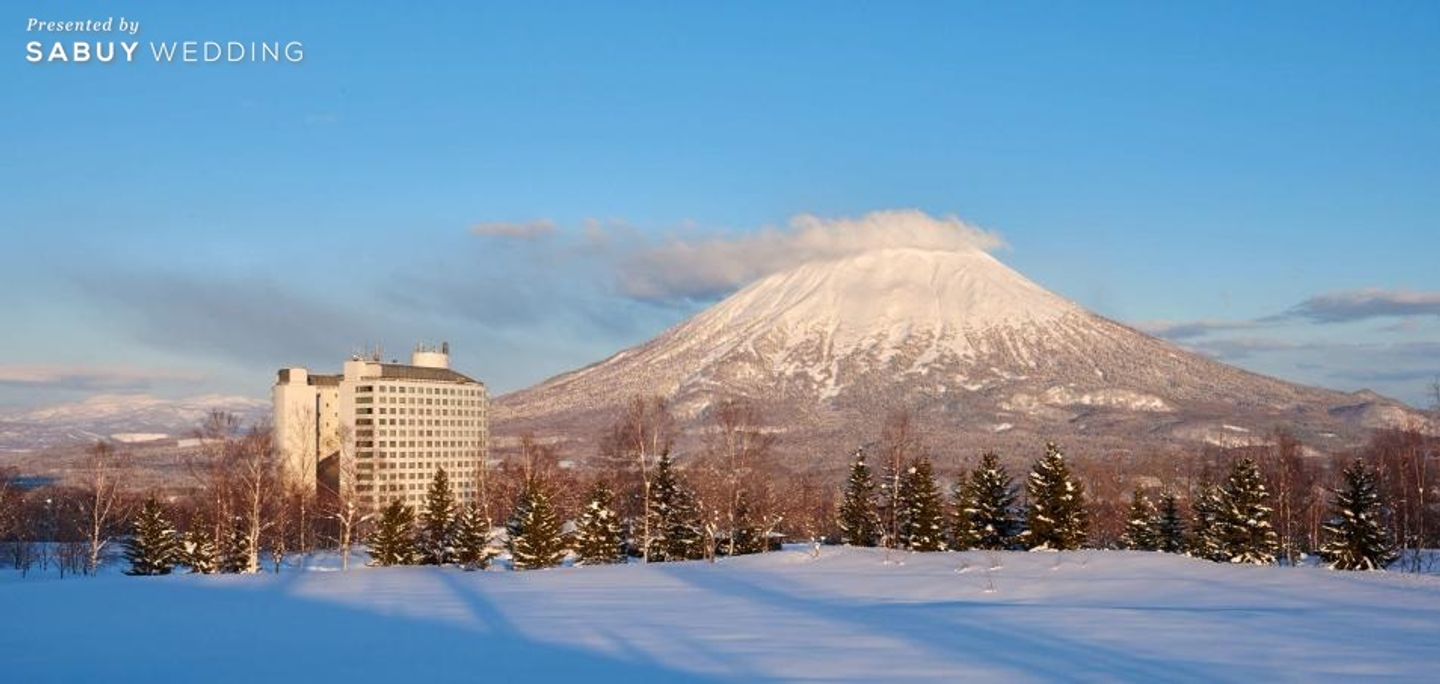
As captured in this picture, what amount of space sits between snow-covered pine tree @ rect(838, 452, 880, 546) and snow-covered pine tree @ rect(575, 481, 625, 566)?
31.8ft

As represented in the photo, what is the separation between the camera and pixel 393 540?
33.7 m

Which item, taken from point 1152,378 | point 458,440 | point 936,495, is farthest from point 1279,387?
point 936,495

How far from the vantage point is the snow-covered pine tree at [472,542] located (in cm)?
3441

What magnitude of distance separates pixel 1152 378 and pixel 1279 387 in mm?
29827

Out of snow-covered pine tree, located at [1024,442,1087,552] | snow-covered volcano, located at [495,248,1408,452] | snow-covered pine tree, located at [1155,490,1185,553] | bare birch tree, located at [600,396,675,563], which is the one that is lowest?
snow-covered pine tree, located at [1155,490,1185,553]

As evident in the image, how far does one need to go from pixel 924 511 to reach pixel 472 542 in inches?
593

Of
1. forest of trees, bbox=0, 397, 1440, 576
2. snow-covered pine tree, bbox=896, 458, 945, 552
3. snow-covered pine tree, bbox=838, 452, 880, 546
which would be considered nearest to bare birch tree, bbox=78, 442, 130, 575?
forest of trees, bbox=0, 397, 1440, 576

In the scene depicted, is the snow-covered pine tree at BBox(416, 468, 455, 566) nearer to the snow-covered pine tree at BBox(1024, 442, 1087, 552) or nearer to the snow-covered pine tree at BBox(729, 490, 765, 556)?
the snow-covered pine tree at BBox(729, 490, 765, 556)

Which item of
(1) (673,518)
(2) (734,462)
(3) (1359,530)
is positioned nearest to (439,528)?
(1) (673,518)

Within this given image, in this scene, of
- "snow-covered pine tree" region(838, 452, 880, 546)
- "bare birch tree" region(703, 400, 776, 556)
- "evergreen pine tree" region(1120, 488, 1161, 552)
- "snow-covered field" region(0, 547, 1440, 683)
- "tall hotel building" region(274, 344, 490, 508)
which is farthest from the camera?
"tall hotel building" region(274, 344, 490, 508)

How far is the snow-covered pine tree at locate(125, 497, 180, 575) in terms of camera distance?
33906 millimetres

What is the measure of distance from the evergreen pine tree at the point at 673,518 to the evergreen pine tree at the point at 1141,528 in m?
16.5

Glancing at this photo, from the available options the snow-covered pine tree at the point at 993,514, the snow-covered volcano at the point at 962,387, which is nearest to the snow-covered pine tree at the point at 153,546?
the snow-covered pine tree at the point at 993,514

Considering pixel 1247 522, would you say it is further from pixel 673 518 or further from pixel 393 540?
pixel 393 540
